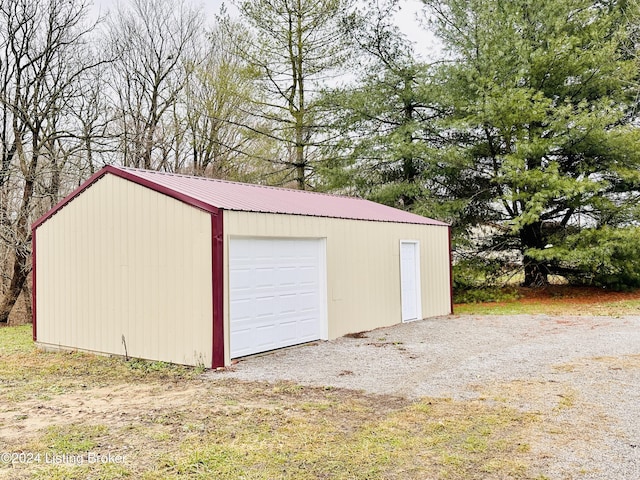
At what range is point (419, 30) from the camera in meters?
17.5

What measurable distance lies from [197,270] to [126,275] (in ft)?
4.87

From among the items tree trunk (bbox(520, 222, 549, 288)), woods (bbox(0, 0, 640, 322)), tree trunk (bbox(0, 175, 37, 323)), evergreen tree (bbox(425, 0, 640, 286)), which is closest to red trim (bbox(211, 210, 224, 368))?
tree trunk (bbox(0, 175, 37, 323))

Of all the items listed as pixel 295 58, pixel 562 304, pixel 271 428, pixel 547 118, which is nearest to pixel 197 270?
pixel 271 428

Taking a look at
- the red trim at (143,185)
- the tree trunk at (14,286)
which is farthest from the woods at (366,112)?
the red trim at (143,185)

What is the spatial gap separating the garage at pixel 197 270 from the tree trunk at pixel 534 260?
7.86m

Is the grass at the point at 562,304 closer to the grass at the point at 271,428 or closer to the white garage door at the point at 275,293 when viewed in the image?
the white garage door at the point at 275,293

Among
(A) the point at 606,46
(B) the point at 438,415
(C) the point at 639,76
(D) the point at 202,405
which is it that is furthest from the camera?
(C) the point at 639,76

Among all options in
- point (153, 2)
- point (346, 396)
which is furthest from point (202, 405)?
point (153, 2)

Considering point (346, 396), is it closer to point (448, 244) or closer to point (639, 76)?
point (448, 244)

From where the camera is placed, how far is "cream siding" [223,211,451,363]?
775 centimetres

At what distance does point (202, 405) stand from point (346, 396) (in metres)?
1.44

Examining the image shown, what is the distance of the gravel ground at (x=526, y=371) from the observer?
12.8 feet

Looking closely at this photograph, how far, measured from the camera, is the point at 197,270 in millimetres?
7090

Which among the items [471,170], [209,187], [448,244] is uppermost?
[471,170]
